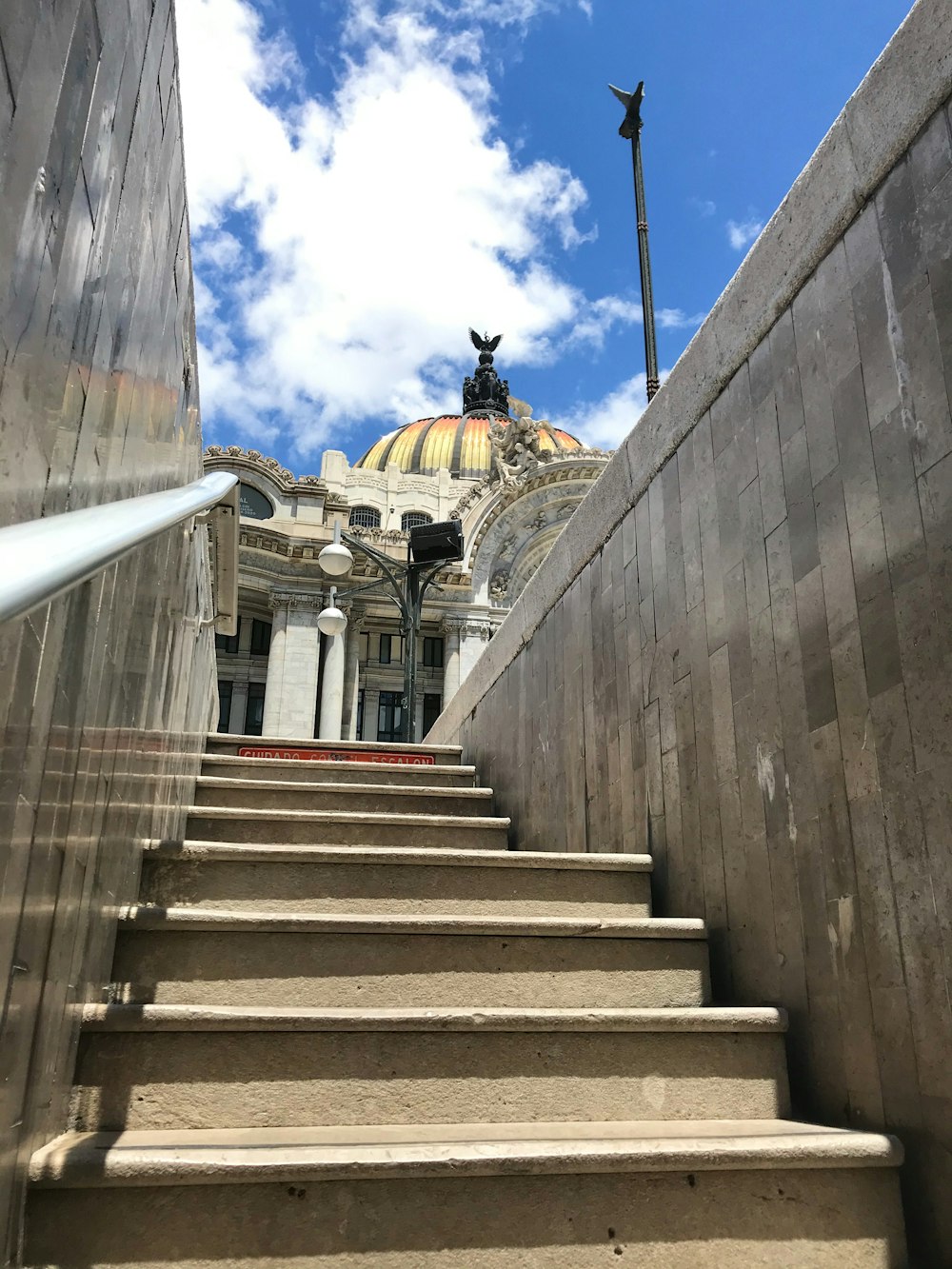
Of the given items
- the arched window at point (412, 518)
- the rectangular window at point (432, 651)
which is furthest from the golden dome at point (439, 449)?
the rectangular window at point (432, 651)

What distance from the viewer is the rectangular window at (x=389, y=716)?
3138 cm

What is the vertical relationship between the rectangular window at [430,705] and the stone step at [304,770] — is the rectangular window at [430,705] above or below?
above

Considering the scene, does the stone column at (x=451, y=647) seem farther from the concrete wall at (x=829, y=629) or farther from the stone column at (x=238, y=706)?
the concrete wall at (x=829, y=629)

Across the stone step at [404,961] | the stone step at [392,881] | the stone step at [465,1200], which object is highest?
the stone step at [392,881]

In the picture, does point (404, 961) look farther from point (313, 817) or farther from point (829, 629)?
point (829, 629)

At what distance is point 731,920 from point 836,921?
70cm

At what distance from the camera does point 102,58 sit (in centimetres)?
198

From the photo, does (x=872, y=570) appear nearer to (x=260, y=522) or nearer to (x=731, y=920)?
(x=731, y=920)

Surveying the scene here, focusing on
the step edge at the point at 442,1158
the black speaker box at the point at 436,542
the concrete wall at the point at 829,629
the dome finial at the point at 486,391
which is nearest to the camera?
the step edge at the point at 442,1158

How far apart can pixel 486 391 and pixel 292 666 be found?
4310 centimetres

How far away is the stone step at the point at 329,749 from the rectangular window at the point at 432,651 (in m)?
23.1

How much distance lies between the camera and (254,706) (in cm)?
3039

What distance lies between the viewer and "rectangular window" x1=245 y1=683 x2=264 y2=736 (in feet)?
98.3

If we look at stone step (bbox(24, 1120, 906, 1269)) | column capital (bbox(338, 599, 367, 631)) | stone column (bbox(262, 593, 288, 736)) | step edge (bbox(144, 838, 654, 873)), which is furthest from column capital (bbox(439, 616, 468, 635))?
stone step (bbox(24, 1120, 906, 1269))
